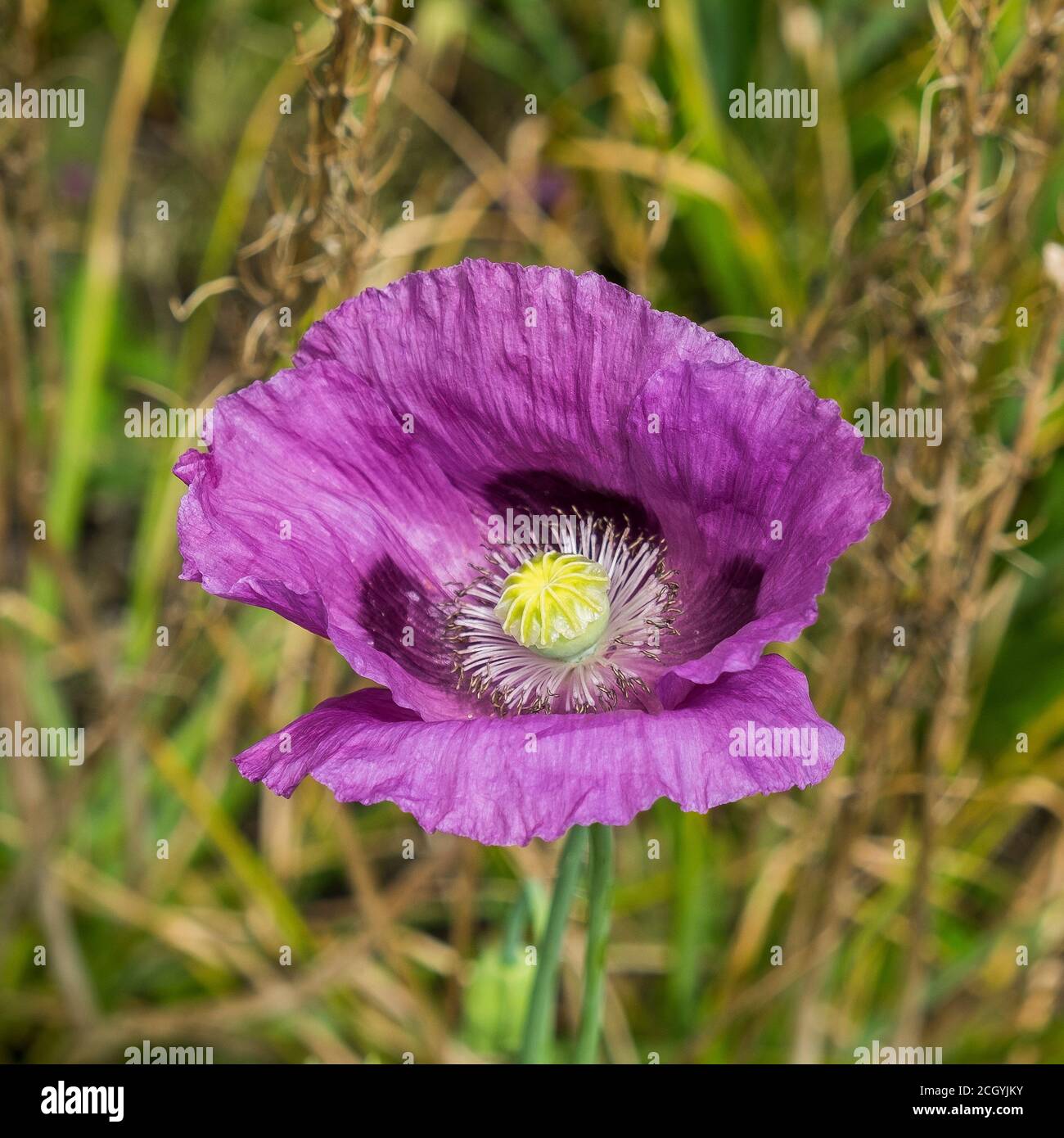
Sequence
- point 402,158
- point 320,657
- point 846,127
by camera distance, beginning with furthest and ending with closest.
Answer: point 402,158 → point 846,127 → point 320,657

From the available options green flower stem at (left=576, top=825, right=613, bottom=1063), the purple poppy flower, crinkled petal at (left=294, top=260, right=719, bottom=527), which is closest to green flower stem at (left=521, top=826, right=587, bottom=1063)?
green flower stem at (left=576, top=825, right=613, bottom=1063)

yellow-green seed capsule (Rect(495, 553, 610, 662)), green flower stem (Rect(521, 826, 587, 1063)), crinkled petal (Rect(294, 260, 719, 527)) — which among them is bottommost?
green flower stem (Rect(521, 826, 587, 1063))

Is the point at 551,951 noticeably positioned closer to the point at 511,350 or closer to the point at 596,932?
the point at 596,932

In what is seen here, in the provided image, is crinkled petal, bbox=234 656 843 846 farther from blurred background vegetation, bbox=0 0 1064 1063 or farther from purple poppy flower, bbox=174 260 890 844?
blurred background vegetation, bbox=0 0 1064 1063

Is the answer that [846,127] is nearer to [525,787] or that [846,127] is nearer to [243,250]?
[243,250]

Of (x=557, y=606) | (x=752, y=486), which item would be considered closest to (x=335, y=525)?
(x=557, y=606)
